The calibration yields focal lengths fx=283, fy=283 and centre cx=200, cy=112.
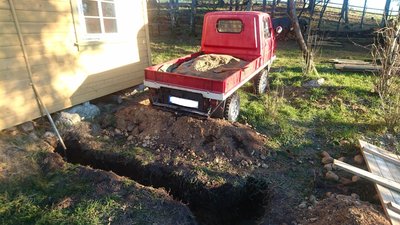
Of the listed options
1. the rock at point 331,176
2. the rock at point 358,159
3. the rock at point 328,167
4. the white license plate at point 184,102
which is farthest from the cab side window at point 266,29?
the rock at point 331,176

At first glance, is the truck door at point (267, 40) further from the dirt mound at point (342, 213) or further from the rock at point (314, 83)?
the dirt mound at point (342, 213)

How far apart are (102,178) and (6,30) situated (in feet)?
9.02

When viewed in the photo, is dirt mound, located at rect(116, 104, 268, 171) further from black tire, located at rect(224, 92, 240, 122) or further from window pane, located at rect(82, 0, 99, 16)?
window pane, located at rect(82, 0, 99, 16)

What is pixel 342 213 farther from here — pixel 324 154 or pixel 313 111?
pixel 313 111

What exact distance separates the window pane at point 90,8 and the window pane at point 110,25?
12.1 inches

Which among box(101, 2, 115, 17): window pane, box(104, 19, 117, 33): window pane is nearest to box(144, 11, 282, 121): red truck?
box(104, 19, 117, 33): window pane

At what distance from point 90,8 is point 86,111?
2.01m

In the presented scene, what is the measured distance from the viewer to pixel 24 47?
454cm

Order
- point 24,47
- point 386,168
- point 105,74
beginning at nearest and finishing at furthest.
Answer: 1. point 386,168
2. point 24,47
3. point 105,74

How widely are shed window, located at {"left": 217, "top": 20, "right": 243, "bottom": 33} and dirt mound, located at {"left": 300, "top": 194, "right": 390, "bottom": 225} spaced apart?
4.38 m

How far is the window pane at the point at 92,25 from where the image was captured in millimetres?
5516

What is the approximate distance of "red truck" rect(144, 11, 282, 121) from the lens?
Result: 4816 millimetres

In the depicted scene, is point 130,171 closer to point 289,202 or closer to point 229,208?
point 229,208

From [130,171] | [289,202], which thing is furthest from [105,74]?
[289,202]
